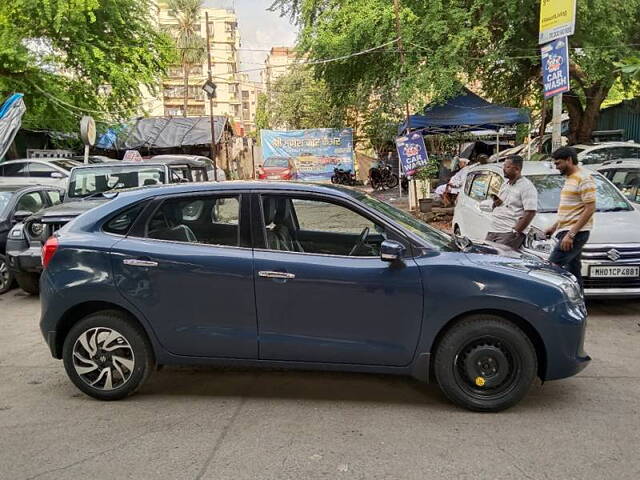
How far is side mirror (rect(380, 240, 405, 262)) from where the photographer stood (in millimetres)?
3902

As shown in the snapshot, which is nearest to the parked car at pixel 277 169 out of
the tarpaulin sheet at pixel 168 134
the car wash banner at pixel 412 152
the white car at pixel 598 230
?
the tarpaulin sheet at pixel 168 134

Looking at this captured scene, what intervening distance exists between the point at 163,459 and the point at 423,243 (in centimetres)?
225

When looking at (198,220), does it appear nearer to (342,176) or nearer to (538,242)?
(538,242)

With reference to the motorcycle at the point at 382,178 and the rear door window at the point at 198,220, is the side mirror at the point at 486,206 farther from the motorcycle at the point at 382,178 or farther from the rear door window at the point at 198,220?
the motorcycle at the point at 382,178

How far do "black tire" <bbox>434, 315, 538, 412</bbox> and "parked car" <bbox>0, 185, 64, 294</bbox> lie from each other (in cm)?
683

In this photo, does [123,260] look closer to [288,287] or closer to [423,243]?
[288,287]

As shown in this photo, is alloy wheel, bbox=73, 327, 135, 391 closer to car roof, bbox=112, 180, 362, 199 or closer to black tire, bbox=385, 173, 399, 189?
car roof, bbox=112, 180, 362, 199

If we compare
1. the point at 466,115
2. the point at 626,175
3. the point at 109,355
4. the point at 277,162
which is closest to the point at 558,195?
the point at 626,175

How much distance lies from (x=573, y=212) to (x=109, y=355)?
4.54m

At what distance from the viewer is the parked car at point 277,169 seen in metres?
24.2

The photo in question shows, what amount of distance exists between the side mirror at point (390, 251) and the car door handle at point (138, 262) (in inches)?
65.3

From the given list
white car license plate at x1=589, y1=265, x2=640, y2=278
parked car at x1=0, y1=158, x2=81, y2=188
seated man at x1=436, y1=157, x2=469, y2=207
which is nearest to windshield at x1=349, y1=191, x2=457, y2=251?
white car license plate at x1=589, y1=265, x2=640, y2=278

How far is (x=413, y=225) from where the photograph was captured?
4.47m

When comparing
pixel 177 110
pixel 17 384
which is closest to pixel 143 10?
pixel 17 384
